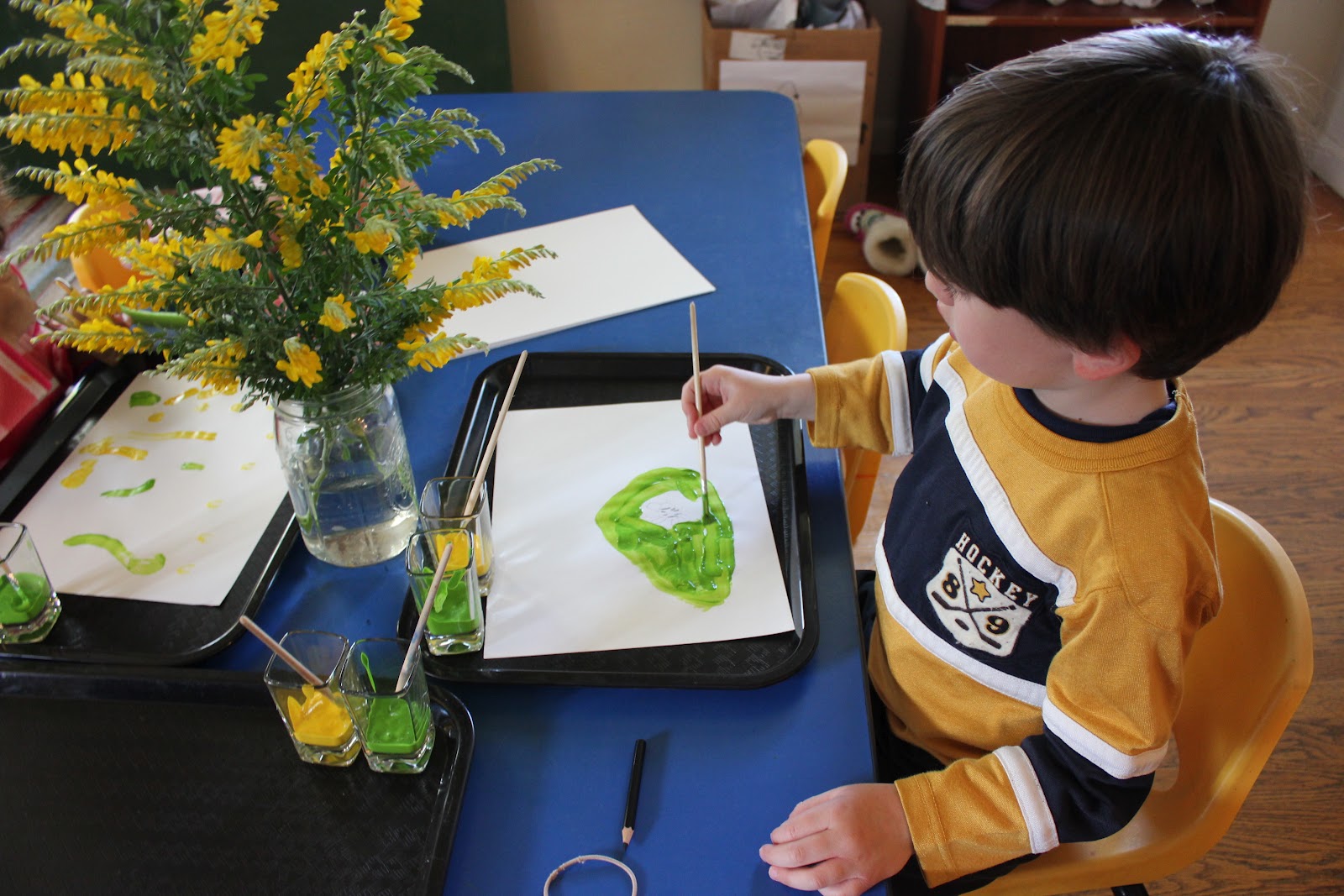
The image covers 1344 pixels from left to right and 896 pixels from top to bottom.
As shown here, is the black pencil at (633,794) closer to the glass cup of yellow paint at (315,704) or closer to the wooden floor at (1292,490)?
the glass cup of yellow paint at (315,704)

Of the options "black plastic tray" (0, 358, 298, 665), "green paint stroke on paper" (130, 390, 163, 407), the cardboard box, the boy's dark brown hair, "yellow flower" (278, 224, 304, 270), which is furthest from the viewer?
the cardboard box

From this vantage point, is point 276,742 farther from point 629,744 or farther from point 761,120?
point 761,120

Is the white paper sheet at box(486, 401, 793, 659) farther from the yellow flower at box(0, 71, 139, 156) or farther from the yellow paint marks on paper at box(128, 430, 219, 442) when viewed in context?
the yellow flower at box(0, 71, 139, 156)

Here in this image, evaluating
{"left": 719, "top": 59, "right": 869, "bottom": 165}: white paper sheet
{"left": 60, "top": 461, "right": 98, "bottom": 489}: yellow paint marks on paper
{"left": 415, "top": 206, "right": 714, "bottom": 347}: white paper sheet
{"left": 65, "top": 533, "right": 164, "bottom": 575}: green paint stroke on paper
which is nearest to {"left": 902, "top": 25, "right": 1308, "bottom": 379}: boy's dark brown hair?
{"left": 415, "top": 206, "right": 714, "bottom": 347}: white paper sheet

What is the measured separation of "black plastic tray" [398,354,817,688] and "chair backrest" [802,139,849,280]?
413mm

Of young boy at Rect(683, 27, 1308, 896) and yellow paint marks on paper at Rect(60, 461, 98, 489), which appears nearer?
young boy at Rect(683, 27, 1308, 896)

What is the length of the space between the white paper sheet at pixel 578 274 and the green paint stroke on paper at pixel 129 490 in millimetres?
369

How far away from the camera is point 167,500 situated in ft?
3.12

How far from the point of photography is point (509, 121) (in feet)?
5.41

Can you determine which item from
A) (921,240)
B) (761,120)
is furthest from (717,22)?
(921,240)

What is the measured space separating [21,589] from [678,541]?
54 cm

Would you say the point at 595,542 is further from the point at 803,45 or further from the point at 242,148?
the point at 803,45

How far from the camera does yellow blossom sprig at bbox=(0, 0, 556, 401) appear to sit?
1.97 feet

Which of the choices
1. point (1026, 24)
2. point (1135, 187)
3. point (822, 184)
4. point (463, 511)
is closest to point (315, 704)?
point (463, 511)
